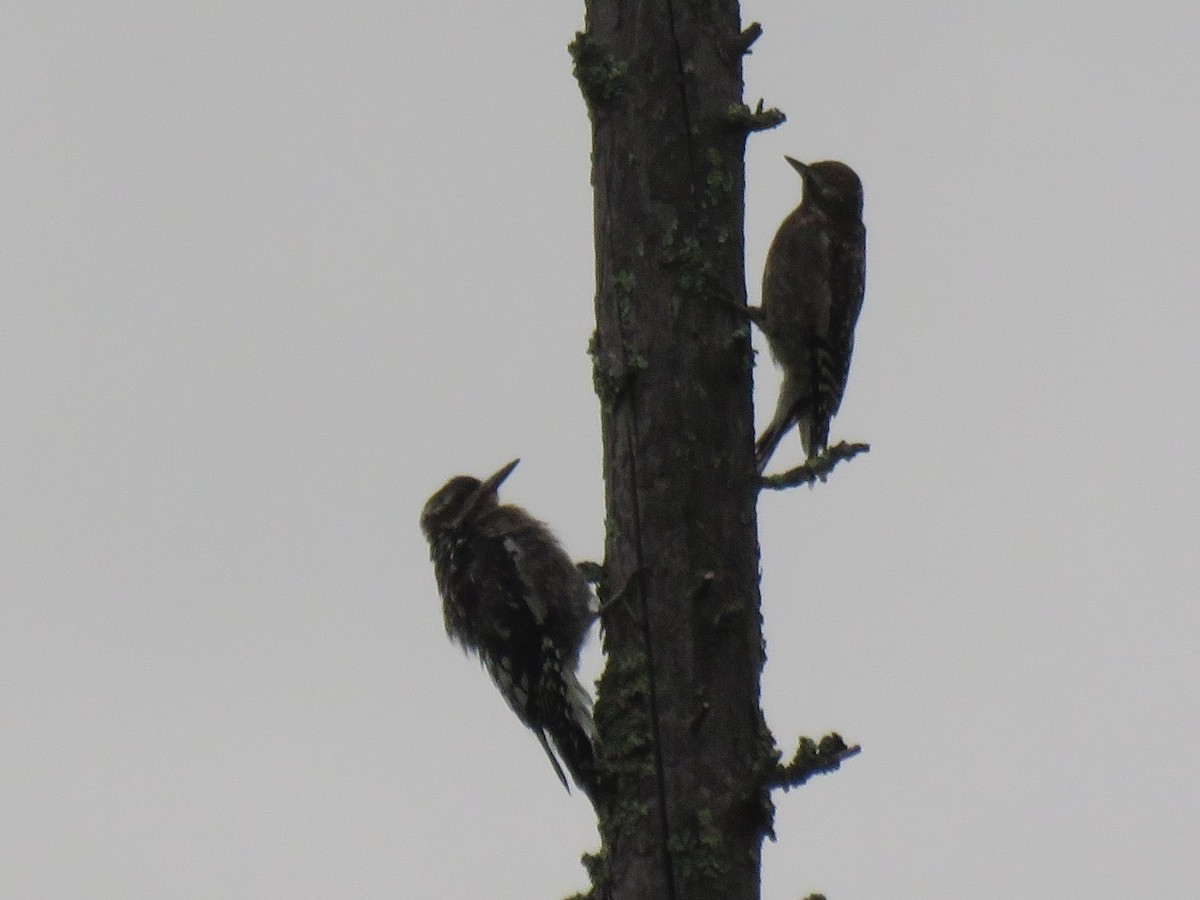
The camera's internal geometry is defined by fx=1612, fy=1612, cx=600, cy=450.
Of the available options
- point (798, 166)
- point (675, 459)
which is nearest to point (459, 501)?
point (798, 166)

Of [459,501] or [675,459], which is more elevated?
[459,501]

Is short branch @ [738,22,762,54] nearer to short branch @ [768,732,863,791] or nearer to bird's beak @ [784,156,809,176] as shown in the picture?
short branch @ [768,732,863,791]

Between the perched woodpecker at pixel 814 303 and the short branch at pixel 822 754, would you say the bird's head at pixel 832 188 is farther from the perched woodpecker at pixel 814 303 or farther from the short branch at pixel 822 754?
the short branch at pixel 822 754

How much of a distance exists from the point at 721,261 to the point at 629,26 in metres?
0.75

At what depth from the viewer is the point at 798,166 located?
7742 mm

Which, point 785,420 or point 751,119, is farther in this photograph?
point 785,420

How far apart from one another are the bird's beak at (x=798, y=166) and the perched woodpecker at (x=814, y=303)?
31 mm

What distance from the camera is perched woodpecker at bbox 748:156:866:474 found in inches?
285

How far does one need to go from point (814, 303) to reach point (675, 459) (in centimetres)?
305

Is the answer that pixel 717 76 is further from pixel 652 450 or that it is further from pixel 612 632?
pixel 612 632

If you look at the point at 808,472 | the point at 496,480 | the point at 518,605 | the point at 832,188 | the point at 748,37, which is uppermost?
the point at 832,188

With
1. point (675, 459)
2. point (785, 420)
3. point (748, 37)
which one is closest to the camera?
point (675, 459)

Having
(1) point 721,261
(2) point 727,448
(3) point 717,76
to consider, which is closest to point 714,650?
(2) point 727,448

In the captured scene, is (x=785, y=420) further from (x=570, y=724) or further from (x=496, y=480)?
(x=570, y=724)
